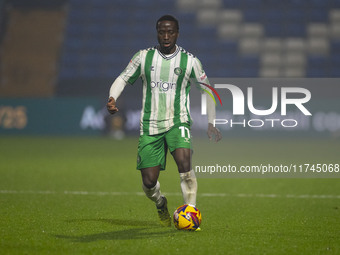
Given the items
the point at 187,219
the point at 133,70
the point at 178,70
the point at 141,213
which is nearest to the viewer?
the point at 187,219

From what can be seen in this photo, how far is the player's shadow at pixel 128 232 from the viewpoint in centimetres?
507

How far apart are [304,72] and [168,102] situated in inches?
855

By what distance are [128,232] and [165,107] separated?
1101 mm

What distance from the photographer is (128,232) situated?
5.44 meters

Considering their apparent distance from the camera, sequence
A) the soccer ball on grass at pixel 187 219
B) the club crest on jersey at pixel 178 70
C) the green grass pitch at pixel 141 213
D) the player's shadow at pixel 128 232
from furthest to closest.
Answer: the club crest on jersey at pixel 178 70 → the soccer ball on grass at pixel 187 219 → the player's shadow at pixel 128 232 → the green grass pitch at pixel 141 213

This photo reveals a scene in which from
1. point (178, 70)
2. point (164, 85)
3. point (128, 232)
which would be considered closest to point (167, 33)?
point (178, 70)

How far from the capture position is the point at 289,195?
8688 millimetres

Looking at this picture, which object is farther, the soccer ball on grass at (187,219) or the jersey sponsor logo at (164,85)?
the jersey sponsor logo at (164,85)

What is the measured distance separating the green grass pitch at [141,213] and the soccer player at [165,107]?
0.54 metres

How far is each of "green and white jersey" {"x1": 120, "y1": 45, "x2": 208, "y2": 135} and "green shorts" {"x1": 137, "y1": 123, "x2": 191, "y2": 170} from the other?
0.15 feet

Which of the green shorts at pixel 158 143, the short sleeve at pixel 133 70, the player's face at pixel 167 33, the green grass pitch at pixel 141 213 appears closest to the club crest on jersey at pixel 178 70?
the player's face at pixel 167 33

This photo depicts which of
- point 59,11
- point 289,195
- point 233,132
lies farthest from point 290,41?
point 289,195

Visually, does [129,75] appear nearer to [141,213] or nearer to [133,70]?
[133,70]

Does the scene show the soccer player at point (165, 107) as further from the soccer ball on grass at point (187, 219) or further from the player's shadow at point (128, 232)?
the player's shadow at point (128, 232)
